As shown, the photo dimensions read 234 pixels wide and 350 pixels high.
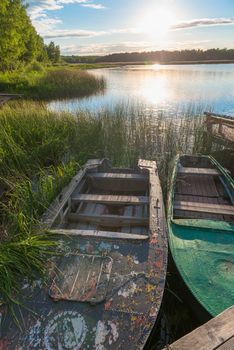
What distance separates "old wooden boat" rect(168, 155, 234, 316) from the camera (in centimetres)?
259

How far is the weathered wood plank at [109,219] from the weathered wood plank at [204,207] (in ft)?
3.27

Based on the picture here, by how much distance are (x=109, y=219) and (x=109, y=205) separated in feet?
2.24

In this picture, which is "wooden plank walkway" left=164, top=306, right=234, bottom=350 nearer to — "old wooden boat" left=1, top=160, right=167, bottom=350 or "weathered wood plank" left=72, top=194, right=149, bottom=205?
"old wooden boat" left=1, top=160, right=167, bottom=350

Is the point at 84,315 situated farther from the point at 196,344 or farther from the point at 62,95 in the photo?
the point at 62,95

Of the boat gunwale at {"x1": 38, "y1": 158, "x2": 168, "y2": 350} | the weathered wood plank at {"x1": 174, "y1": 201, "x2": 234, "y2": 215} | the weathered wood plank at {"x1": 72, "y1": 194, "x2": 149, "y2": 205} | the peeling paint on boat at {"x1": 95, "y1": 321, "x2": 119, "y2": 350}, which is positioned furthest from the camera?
the weathered wood plank at {"x1": 174, "y1": 201, "x2": 234, "y2": 215}

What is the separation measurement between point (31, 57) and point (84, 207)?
96.8 ft

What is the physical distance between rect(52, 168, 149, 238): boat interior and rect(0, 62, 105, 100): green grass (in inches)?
592

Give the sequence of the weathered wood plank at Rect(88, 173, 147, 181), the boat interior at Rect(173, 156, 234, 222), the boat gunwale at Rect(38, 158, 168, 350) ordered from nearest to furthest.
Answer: the boat gunwale at Rect(38, 158, 168, 350), the boat interior at Rect(173, 156, 234, 222), the weathered wood plank at Rect(88, 173, 147, 181)

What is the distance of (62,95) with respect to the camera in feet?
61.2

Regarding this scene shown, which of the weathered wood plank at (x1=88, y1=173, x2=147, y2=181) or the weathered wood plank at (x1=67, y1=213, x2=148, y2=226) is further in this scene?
the weathered wood plank at (x1=88, y1=173, x2=147, y2=181)

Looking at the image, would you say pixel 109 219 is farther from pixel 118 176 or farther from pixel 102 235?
pixel 118 176

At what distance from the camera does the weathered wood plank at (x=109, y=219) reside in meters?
3.48

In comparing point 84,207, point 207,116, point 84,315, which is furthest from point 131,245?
point 207,116

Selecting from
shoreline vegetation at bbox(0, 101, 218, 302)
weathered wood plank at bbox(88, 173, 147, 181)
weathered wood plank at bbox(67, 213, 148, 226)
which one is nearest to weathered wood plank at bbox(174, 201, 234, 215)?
weathered wood plank at bbox(88, 173, 147, 181)
